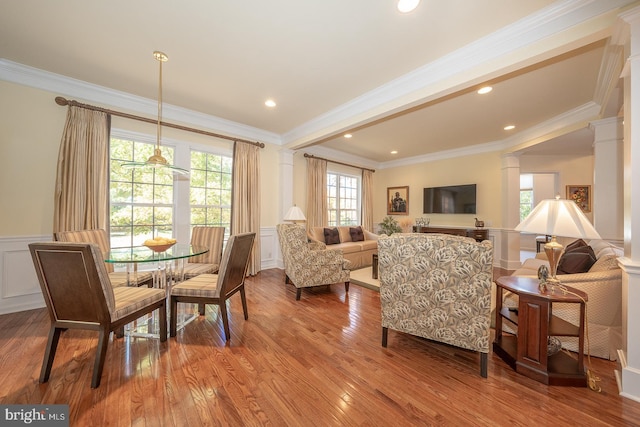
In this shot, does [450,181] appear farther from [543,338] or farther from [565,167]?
[543,338]

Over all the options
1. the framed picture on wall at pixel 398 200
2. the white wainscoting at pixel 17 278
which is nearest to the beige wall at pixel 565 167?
the framed picture on wall at pixel 398 200

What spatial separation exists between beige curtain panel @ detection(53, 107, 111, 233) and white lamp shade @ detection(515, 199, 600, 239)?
14.9 ft

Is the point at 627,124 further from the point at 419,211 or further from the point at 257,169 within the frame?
the point at 419,211

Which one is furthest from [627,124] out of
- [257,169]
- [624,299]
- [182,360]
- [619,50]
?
[257,169]

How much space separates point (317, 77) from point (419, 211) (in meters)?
5.06

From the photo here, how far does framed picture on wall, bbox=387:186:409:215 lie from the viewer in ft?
23.0

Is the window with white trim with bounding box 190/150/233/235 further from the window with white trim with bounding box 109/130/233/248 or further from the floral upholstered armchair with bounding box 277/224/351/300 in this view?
the floral upholstered armchair with bounding box 277/224/351/300

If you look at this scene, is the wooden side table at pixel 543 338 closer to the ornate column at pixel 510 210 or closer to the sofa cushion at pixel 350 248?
the sofa cushion at pixel 350 248

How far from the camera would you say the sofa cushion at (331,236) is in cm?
543

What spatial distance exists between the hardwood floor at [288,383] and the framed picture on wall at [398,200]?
5.12 m

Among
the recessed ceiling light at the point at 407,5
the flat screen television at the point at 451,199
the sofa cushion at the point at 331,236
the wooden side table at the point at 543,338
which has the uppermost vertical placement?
the recessed ceiling light at the point at 407,5

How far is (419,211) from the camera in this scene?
6.76 metres

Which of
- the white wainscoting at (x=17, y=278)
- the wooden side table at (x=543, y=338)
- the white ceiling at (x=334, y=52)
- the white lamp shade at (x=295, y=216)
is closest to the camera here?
the wooden side table at (x=543, y=338)

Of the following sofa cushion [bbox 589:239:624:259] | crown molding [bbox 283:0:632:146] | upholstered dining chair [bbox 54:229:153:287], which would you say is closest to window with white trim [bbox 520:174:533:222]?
sofa cushion [bbox 589:239:624:259]
